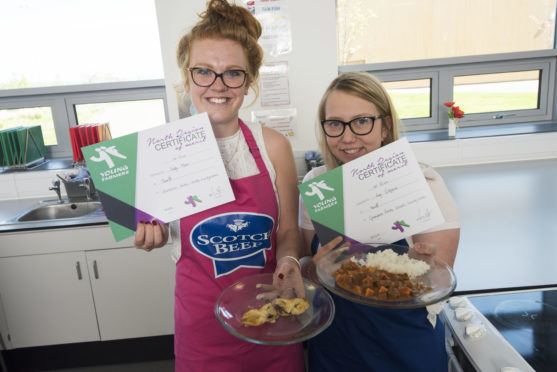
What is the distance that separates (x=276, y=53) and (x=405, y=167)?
57.6 inches

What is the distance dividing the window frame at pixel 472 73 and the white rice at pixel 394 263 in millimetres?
2046

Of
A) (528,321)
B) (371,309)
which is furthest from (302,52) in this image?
(528,321)

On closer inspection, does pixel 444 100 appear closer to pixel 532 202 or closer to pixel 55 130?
pixel 532 202

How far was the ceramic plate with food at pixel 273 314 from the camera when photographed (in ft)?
2.72

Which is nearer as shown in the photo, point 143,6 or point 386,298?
point 386,298

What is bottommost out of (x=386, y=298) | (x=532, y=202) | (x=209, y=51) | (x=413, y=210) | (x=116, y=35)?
(x=532, y=202)

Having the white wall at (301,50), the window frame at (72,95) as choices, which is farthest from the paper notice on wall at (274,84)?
the window frame at (72,95)

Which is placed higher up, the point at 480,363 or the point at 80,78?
the point at 80,78

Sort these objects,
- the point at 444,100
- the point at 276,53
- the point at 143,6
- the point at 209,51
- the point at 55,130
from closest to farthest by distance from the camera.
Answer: the point at 209,51 < the point at 276,53 < the point at 143,6 < the point at 55,130 < the point at 444,100

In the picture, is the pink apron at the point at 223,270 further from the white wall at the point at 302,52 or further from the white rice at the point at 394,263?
the white wall at the point at 302,52

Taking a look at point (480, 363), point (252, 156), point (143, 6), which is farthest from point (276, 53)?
point (480, 363)

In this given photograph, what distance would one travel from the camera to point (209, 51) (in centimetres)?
103

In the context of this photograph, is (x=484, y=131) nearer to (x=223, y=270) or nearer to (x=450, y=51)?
(x=450, y=51)

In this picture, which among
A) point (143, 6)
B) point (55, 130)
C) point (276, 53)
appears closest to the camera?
point (276, 53)
